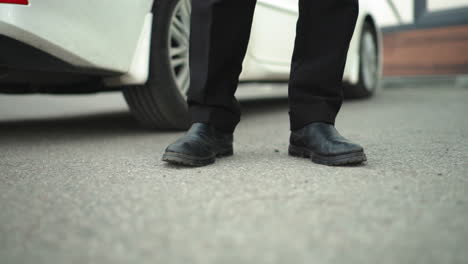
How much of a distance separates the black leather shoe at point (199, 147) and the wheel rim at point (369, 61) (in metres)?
2.52

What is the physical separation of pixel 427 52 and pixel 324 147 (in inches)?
196

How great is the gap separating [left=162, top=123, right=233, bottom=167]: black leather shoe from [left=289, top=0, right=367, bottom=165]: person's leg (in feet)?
0.75

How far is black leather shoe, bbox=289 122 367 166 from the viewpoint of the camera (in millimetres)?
1198

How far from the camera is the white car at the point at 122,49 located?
4.76ft

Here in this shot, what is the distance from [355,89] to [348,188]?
2.93 meters

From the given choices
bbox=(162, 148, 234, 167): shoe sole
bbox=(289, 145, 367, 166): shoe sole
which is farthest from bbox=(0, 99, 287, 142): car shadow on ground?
bbox=(289, 145, 367, 166): shoe sole

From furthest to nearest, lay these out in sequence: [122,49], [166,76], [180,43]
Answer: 1. [180,43]
2. [166,76]
3. [122,49]

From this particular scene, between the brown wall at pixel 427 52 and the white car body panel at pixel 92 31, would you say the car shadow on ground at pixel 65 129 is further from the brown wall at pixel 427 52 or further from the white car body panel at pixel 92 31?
the brown wall at pixel 427 52

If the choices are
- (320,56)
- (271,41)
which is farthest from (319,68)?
(271,41)

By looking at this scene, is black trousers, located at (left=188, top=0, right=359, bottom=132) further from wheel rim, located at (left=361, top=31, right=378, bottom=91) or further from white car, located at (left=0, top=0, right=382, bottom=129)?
wheel rim, located at (left=361, top=31, right=378, bottom=91)

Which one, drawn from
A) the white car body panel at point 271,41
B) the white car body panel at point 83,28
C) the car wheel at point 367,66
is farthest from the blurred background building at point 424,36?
the white car body panel at point 83,28

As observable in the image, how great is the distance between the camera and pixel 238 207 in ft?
2.72

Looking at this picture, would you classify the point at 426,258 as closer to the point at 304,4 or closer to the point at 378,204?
the point at 378,204

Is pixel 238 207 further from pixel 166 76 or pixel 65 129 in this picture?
pixel 65 129
